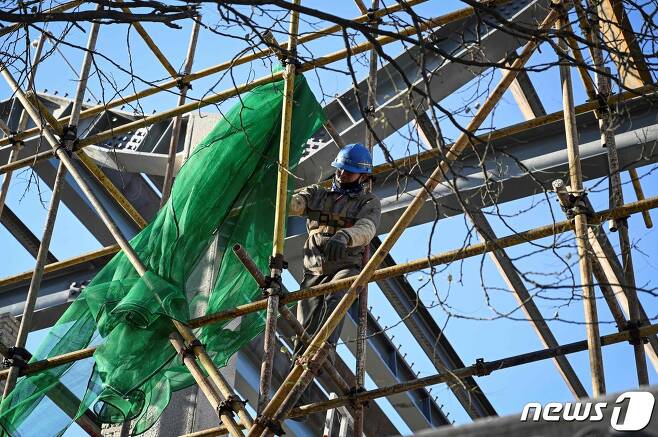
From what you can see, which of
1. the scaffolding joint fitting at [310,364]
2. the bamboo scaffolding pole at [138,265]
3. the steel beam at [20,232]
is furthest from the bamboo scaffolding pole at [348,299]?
the steel beam at [20,232]

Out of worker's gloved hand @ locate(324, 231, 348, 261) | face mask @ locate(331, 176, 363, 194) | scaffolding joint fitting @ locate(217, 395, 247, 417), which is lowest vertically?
scaffolding joint fitting @ locate(217, 395, 247, 417)

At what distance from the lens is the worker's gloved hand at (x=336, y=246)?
6672mm

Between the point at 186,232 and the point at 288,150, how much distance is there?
805 millimetres

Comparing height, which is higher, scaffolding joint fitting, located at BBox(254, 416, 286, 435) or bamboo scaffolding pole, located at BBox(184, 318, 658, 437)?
bamboo scaffolding pole, located at BBox(184, 318, 658, 437)

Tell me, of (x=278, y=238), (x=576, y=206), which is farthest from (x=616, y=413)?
(x=278, y=238)

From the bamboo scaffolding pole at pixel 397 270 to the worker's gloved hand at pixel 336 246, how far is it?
1.01ft

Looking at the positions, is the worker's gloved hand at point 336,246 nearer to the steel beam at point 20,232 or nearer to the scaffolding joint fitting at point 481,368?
the scaffolding joint fitting at point 481,368

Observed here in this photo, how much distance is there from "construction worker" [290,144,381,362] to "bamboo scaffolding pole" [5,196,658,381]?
2.01ft

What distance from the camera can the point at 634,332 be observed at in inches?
239

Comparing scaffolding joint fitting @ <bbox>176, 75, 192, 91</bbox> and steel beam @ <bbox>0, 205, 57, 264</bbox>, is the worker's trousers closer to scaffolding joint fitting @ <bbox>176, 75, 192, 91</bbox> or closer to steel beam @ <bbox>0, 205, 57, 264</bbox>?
scaffolding joint fitting @ <bbox>176, 75, 192, 91</bbox>

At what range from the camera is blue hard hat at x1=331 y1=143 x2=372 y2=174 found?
759 cm

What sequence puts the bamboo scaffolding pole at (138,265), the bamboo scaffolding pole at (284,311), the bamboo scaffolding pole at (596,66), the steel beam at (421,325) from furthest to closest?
1. the steel beam at (421,325)
2. the bamboo scaffolding pole at (284,311)
3. the bamboo scaffolding pole at (138,265)
4. the bamboo scaffolding pole at (596,66)

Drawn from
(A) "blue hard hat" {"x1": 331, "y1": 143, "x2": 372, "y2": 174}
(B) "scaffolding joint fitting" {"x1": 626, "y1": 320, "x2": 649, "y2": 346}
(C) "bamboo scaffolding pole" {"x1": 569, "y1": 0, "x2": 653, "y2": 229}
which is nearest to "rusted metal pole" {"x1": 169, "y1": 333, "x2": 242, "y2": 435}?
Answer: (A) "blue hard hat" {"x1": 331, "y1": 143, "x2": 372, "y2": 174}

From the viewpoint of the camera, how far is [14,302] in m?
9.95
